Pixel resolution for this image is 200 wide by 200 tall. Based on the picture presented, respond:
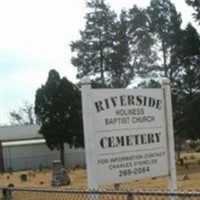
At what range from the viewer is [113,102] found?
9352 mm

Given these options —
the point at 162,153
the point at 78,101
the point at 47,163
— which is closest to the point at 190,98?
the point at 78,101

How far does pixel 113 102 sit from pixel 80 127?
51169 millimetres

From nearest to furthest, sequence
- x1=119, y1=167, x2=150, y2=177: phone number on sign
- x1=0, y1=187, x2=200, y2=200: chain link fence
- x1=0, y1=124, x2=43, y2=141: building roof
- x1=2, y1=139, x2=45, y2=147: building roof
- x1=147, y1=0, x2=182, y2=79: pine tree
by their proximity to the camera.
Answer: x1=0, y1=187, x2=200, y2=200: chain link fence → x1=119, y1=167, x2=150, y2=177: phone number on sign → x1=147, y1=0, x2=182, y2=79: pine tree → x1=2, y1=139, x2=45, y2=147: building roof → x1=0, y1=124, x2=43, y2=141: building roof

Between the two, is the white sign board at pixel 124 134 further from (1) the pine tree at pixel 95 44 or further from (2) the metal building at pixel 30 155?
(2) the metal building at pixel 30 155

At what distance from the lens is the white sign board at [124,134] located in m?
9.05

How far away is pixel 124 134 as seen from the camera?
9312 millimetres

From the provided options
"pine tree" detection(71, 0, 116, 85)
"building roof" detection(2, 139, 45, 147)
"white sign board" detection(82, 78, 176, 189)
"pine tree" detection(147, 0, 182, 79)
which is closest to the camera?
"white sign board" detection(82, 78, 176, 189)

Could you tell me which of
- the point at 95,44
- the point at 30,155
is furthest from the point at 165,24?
the point at 30,155

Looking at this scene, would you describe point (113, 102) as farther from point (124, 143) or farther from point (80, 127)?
point (80, 127)

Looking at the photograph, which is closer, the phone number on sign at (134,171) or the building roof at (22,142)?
the phone number on sign at (134,171)

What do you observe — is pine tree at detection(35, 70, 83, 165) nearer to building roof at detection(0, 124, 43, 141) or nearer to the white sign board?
building roof at detection(0, 124, 43, 141)

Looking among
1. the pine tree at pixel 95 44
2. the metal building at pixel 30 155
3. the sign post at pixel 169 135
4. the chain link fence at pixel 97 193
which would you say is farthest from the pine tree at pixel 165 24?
the sign post at pixel 169 135

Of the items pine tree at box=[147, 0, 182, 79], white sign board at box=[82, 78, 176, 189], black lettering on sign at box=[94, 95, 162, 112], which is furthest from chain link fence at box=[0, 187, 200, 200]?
pine tree at box=[147, 0, 182, 79]

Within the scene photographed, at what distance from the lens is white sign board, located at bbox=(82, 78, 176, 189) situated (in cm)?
905
